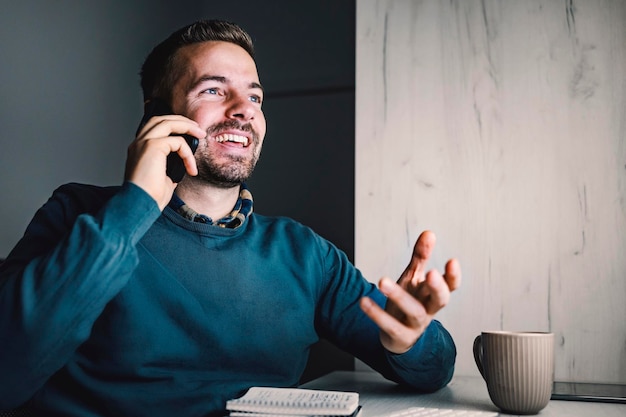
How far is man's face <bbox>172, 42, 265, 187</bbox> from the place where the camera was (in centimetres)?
133

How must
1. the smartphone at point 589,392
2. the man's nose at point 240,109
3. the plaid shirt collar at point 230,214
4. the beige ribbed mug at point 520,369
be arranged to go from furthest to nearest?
the man's nose at point 240,109, the plaid shirt collar at point 230,214, the smartphone at point 589,392, the beige ribbed mug at point 520,369

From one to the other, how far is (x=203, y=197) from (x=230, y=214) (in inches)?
2.6

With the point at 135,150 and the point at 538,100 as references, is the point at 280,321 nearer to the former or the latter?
the point at 135,150

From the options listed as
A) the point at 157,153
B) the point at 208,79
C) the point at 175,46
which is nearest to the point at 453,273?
the point at 157,153

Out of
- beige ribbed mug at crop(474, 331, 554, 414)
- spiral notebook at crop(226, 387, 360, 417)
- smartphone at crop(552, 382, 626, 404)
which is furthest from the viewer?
smartphone at crop(552, 382, 626, 404)

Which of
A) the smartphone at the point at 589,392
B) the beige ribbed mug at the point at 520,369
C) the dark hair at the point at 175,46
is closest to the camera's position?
the beige ribbed mug at the point at 520,369

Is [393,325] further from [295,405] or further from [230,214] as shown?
[230,214]

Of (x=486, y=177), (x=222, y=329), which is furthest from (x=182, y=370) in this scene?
(x=486, y=177)

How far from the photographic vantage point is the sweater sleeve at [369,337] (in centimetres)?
114

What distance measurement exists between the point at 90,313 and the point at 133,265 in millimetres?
87

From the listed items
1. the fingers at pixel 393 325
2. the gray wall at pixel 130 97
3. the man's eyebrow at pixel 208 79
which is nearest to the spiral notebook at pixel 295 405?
the fingers at pixel 393 325

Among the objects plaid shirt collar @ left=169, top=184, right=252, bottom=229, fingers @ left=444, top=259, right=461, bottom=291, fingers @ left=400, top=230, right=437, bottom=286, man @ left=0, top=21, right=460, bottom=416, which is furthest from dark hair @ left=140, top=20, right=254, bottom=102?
fingers @ left=444, top=259, right=461, bottom=291

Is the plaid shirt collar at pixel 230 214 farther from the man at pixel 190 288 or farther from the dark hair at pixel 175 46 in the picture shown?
the dark hair at pixel 175 46

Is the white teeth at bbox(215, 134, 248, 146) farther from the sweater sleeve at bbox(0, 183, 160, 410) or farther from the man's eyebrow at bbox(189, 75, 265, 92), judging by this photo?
the sweater sleeve at bbox(0, 183, 160, 410)
